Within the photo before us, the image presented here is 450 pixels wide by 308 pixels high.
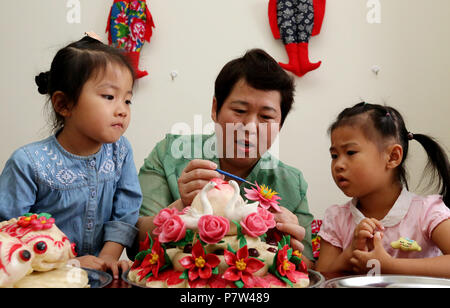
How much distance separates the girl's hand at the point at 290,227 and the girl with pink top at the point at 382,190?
224 millimetres

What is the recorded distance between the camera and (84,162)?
1.04 meters

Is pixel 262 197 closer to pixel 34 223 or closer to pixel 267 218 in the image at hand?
pixel 267 218

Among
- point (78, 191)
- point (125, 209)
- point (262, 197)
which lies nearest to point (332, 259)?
point (262, 197)

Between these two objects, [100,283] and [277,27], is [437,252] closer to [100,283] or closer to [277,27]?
[100,283]

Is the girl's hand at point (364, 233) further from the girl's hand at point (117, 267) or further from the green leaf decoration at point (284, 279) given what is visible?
the girl's hand at point (117, 267)

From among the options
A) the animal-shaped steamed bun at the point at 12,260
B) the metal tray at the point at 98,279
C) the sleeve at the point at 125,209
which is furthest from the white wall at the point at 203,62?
the animal-shaped steamed bun at the point at 12,260

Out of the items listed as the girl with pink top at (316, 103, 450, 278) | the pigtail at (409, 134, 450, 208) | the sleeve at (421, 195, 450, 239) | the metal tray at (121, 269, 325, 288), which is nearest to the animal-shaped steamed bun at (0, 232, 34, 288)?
the metal tray at (121, 269, 325, 288)

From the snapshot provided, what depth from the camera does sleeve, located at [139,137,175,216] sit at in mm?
1209

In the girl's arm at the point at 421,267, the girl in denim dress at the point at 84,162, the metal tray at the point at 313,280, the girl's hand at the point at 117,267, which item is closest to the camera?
the metal tray at the point at 313,280

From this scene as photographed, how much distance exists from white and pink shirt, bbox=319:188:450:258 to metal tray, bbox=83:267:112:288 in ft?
2.20

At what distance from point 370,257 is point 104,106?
0.65 m

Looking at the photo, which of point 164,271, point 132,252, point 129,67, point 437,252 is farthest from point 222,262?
point 437,252

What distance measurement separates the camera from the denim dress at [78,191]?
37.2 inches
